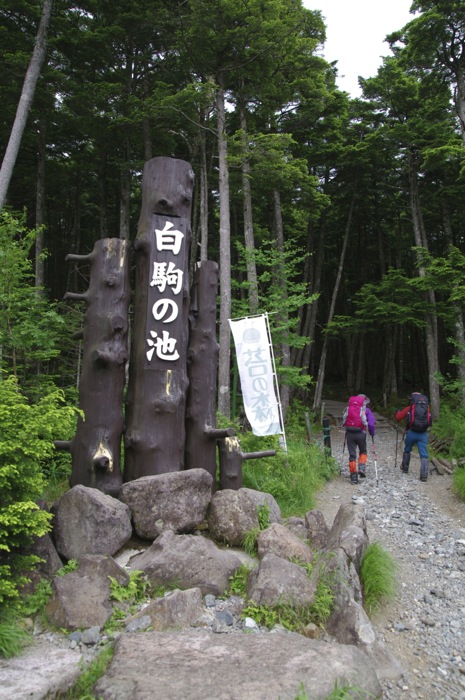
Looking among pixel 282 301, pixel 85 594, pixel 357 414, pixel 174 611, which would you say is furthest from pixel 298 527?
pixel 282 301

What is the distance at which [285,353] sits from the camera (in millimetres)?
12766

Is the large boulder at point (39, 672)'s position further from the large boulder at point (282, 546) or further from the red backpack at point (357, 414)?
the red backpack at point (357, 414)

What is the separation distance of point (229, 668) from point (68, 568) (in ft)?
5.71

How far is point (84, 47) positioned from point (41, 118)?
2390mm

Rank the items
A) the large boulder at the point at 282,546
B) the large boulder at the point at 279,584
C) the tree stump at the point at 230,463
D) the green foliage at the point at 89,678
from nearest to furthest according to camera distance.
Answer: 1. the green foliage at the point at 89,678
2. the large boulder at the point at 279,584
3. the large boulder at the point at 282,546
4. the tree stump at the point at 230,463

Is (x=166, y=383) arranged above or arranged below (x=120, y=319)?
A: below

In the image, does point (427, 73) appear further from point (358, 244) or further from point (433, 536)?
point (433, 536)

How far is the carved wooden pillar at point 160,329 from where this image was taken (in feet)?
17.2

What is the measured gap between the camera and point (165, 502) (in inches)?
184

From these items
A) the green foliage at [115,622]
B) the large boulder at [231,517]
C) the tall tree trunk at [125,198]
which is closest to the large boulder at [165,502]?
the large boulder at [231,517]

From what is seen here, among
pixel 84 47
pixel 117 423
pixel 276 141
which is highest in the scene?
pixel 84 47

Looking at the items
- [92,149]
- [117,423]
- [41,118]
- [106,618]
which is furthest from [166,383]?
[92,149]

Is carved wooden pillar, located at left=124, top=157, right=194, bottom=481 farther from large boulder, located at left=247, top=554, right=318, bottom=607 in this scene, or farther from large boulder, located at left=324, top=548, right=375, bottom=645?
large boulder, located at left=324, top=548, right=375, bottom=645

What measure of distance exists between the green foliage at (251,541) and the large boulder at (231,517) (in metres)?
0.04
